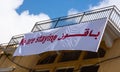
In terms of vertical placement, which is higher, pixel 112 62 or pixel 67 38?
pixel 67 38

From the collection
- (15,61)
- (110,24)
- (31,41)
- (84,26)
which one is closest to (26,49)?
(31,41)

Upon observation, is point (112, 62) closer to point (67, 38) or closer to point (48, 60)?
point (67, 38)

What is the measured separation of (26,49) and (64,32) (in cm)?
192

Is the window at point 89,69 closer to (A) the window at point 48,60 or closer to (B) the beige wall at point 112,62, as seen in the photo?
(B) the beige wall at point 112,62

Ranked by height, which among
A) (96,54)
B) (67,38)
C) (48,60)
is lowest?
(96,54)

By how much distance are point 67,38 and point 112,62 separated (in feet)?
6.21

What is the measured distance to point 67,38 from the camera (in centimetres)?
1171

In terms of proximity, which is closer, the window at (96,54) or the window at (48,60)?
the window at (96,54)

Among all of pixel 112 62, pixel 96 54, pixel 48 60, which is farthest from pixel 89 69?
pixel 48 60

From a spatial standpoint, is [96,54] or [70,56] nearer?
[96,54]

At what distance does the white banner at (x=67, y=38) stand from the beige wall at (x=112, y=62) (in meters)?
0.91

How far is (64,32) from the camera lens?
12.1 meters

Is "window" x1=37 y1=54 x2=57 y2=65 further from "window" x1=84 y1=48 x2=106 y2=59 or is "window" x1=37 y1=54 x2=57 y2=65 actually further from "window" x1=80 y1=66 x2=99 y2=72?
"window" x1=80 y1=66 x2=99 y2=72

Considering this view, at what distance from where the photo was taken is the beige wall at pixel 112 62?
10547 millimetres
